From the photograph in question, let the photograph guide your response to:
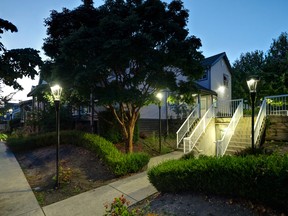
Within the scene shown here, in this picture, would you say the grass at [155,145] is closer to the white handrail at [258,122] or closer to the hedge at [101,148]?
the hedge at [101,148]

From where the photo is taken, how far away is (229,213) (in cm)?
356

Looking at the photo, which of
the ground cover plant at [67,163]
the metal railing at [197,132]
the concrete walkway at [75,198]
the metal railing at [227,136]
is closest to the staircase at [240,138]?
the metal railing at [227,136]

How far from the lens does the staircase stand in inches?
368

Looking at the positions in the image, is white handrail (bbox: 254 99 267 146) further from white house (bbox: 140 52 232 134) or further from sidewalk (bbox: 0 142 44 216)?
sidewalk (bbox: 0 142 44 216)

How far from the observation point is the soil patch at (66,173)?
19.6 feet

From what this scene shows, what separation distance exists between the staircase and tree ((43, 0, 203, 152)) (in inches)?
153

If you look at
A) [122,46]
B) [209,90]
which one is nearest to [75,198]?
[122,46]

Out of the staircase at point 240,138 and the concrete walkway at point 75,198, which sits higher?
the staircase at point 240,138

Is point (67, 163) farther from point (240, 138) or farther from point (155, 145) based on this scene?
point (240, 138)

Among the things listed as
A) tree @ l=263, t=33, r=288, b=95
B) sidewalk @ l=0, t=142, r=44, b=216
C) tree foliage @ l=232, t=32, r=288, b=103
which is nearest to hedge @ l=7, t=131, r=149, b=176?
sidewalk @ l=0, t=142, r=44, b=216

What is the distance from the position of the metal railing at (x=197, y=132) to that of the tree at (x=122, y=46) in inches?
130

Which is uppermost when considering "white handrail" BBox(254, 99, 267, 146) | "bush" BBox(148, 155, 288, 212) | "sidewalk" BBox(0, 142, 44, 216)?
"white handrail" BBox(254, 99, 267, 146)

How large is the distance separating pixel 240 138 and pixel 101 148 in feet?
22.1

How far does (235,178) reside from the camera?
3.72m
